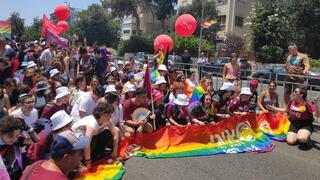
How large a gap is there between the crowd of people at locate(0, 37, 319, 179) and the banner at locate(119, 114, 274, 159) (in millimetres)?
284

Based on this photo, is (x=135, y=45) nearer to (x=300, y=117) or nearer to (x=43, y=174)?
(x=300, y=117)

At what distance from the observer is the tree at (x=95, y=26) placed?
207ft

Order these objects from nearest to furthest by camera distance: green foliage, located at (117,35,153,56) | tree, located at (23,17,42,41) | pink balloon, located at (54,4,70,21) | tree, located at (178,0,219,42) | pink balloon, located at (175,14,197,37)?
pink balloon, located at (175,14,197,37) < pink balloon, located at (54,4,70,21) < green foliage, located at (117,35,153,56) < tree, located at (178,0,219,42) < tree, located at (23,17,42,41)

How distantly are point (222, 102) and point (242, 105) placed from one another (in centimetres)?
47

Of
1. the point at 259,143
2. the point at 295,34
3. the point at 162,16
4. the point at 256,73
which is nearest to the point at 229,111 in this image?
the point at 259,143

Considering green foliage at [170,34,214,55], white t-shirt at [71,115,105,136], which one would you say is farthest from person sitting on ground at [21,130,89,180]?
green foliage at [170,34,214,55]

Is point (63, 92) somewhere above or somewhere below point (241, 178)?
above

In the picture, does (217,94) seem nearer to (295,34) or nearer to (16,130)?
(16,130)

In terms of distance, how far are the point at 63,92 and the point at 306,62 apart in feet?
20.5

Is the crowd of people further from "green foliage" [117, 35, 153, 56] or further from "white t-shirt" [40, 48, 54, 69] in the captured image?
"green foliage" [117, 35, 153, 56]

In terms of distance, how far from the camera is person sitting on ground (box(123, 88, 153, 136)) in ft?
23.5

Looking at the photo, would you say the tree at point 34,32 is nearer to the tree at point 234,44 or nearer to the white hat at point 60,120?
the tree at point 234,44

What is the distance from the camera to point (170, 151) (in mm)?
6801

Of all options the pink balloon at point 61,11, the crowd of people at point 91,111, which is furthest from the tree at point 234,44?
the crowd of people at point 91,111
